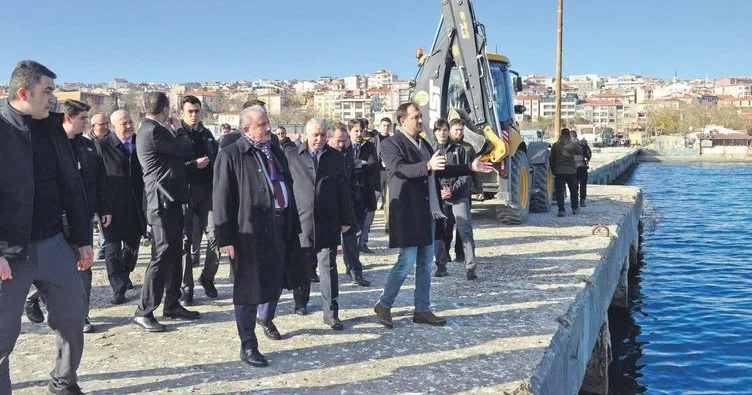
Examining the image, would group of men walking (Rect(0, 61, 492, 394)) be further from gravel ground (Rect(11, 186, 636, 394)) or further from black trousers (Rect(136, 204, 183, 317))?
gravel ground (Rect(11, 186, 636, 394))

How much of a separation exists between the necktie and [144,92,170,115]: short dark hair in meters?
1.30

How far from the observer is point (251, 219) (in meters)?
4.53

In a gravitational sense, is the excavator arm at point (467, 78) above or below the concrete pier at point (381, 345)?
above

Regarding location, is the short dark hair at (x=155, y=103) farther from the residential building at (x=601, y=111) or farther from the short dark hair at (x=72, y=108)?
the residential building at (x=601, y=111)

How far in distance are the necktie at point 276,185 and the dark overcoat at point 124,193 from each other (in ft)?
5.81

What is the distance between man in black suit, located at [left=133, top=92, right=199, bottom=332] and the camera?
5305 millimetres

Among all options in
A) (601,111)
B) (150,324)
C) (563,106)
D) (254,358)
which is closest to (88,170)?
(150,324)

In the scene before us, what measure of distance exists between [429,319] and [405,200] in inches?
43.4

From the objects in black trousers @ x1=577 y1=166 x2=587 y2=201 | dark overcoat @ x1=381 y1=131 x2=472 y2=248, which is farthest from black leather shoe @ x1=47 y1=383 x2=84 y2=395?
black trousers @ x1=577 y1=166 x2=587 y2=201

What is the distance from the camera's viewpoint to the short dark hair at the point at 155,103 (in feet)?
17.4

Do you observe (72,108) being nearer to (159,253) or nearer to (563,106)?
(159,253)

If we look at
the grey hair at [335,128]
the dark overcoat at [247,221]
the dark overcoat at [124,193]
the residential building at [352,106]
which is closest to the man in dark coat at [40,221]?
the dark overcoat at [247,221]

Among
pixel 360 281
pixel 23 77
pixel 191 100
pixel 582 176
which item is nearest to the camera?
pixel 23 77

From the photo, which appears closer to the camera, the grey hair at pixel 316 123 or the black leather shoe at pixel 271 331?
the black leather shoe at pixel 271 331
